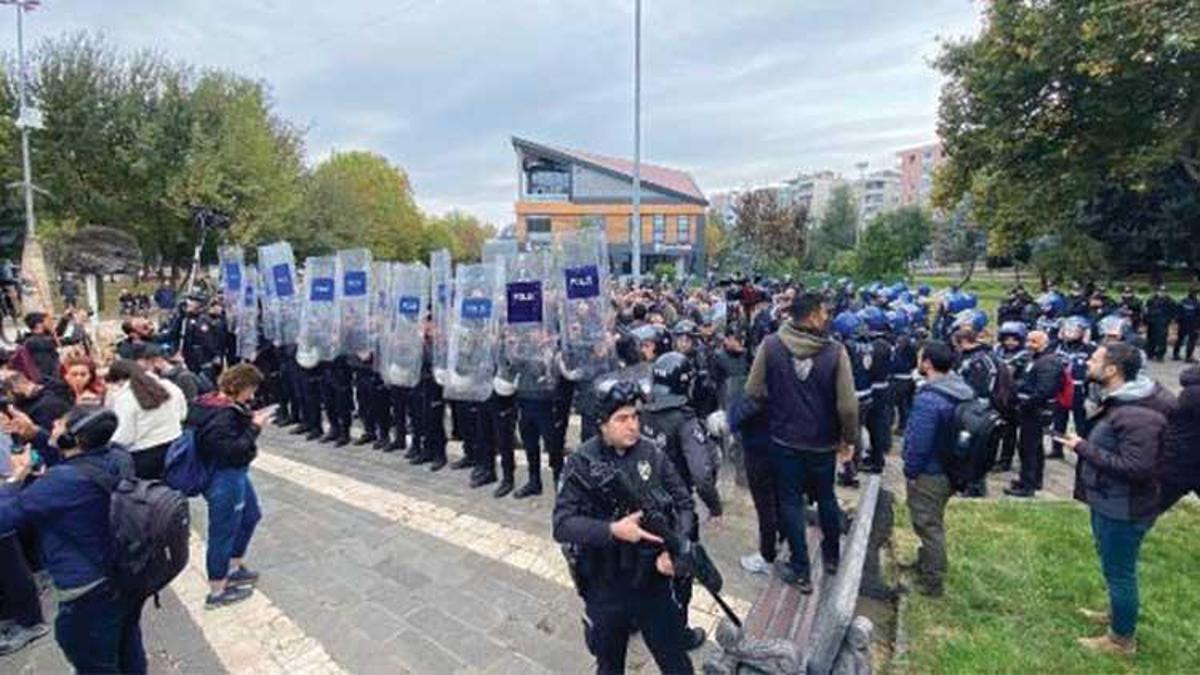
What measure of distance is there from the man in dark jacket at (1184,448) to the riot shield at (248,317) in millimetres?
10207

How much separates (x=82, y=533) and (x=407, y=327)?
4490 millimetres

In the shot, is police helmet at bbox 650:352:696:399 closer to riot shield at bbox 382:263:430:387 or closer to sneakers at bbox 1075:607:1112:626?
sneakers at bbox 1075:607:1112:626

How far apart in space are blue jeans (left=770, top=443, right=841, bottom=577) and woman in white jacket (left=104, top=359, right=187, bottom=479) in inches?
160

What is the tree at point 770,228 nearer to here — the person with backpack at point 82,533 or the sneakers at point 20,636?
the sneakers at point 20,636

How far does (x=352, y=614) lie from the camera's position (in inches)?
170

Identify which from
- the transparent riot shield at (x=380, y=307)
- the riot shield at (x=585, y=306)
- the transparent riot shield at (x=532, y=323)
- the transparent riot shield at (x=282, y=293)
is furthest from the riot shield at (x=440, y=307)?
the transparent riot shield at (x=282, y=293)

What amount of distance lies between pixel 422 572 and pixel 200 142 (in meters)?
27.6

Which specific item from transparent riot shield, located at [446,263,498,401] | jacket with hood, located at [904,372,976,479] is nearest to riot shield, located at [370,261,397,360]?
transparent riot shield, located at [446,263,498,401]

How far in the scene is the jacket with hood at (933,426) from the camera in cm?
422

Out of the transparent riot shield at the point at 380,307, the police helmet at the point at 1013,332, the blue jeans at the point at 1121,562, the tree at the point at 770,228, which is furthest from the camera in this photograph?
the tree at the point at 770,228

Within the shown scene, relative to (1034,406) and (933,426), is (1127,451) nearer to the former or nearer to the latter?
(933,426)

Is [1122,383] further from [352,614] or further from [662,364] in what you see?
[352,614]

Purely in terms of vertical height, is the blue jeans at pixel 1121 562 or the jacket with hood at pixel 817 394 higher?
the jacket with hood at pixel 817 394

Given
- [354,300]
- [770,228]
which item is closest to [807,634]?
[354,300]
